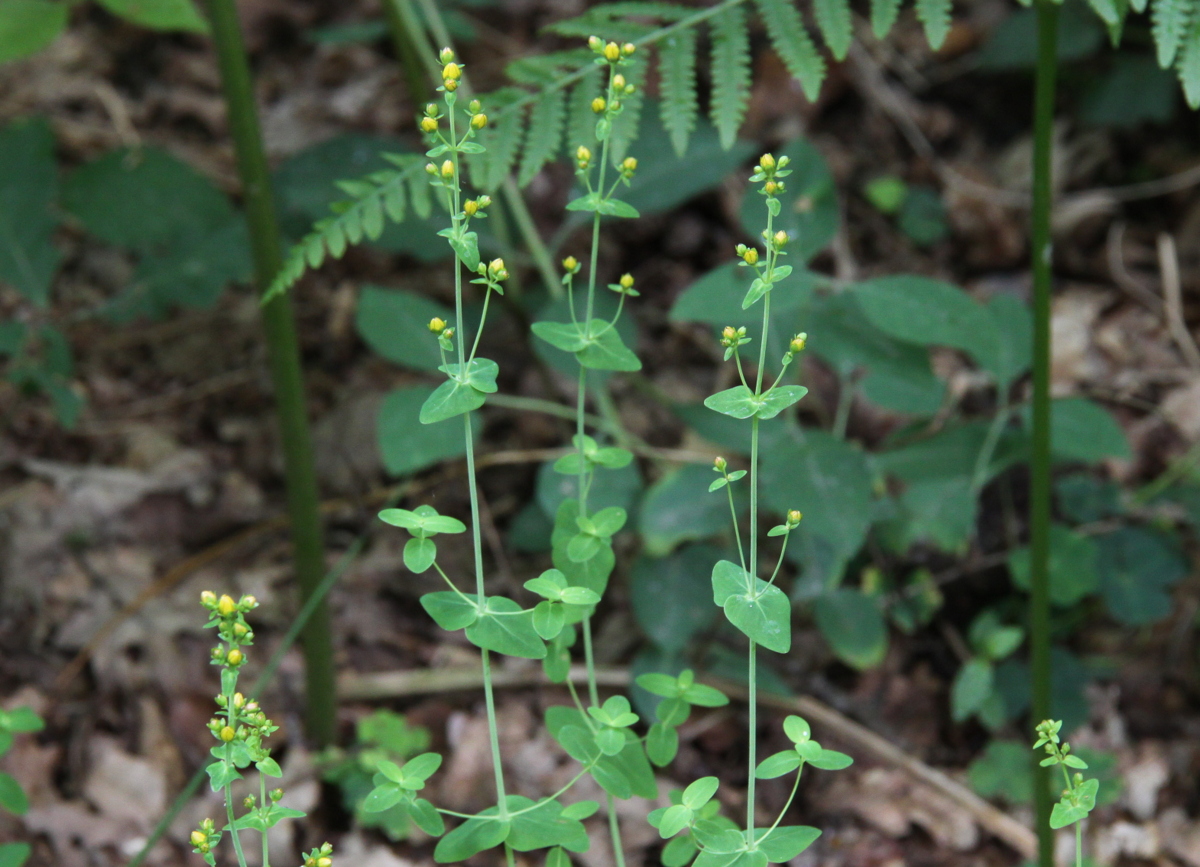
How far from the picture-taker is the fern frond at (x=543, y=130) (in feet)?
5.12

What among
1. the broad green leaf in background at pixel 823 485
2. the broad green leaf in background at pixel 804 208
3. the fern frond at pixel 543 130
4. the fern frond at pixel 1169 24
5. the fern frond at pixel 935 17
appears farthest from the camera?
the broad green leaf in background at pixel 804 208

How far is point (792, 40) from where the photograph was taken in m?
1.54

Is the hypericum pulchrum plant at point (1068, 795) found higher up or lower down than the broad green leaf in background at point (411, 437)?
higher up

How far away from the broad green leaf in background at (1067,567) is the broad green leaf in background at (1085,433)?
7.4 inches

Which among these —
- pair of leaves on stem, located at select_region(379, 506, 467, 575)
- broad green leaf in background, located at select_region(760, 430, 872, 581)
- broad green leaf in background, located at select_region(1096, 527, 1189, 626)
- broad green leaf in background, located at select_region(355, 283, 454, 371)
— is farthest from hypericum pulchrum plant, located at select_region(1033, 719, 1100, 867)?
broad green leaf in background, located at select_region(355, 283, 454, 371)

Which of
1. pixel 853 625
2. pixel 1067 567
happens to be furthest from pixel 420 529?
pixel 1067 567

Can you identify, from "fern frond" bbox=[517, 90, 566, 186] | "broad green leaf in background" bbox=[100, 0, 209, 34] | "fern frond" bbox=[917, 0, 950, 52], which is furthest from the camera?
"broad green leaf in background" bbox=[100, 0, 209, 34]

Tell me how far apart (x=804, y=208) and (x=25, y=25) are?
57.1 inches

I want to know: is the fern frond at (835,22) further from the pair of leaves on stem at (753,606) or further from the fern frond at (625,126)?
the pair of leaves on stem at (753,606)

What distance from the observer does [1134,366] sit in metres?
2.71

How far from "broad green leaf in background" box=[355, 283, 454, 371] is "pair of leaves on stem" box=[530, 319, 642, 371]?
994 mm

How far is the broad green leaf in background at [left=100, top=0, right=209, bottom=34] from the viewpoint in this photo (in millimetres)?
1903

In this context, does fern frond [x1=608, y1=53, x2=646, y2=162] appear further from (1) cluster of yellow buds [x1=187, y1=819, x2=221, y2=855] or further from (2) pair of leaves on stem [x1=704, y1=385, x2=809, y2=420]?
(1) cluster of yellow buds [x1=187, y1=819, x2=221, y2=855]

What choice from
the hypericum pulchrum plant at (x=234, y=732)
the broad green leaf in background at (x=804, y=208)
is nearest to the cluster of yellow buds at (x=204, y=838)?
the hypericum pulchrum plant at (x=234, y=732)
